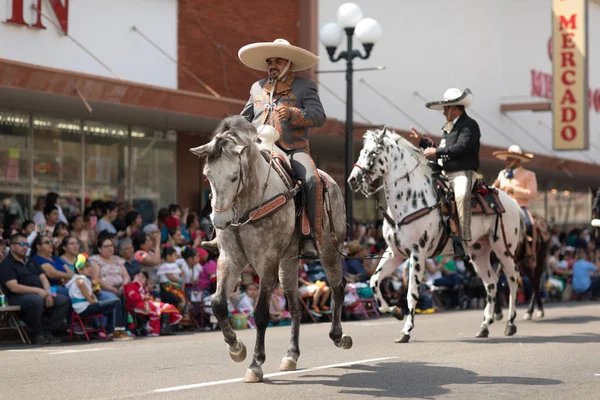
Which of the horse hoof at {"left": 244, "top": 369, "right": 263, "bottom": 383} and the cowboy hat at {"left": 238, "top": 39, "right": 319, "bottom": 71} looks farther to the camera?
the cowboy hat at {"left": 238, "top": 39, "right": 319, "bottom": 71}

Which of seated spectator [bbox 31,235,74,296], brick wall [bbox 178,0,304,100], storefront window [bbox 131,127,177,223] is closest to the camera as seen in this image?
seated spectator [bbox 31,235,74,296]

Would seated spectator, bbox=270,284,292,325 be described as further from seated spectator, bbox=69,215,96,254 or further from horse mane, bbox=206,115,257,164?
horse mane, bbox=206,115,257,164

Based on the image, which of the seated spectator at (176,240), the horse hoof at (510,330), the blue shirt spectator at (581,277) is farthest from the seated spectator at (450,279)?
the horse hoof at (510,330)

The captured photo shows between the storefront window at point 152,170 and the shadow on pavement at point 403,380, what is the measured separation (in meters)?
13.5

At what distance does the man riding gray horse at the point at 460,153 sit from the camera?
14.2 m

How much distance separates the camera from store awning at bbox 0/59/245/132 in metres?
17.1

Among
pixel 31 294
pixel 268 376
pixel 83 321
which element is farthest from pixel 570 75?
pixel 268 376

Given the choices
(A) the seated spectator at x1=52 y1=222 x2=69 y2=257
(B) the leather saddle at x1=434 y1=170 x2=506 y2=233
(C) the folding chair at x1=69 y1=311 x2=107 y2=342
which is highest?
(B) the leather saddle at x1=434 y1=170 x2=506 y2=233

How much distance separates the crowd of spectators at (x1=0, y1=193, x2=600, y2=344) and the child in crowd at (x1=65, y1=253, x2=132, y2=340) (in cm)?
1

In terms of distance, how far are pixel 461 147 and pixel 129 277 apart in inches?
238

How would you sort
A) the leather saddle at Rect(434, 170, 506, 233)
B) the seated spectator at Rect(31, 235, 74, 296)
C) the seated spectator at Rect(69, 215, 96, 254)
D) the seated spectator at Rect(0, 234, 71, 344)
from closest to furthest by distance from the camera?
the leather saddle at Rect(434, 170, 506, 233) → the seated spectator at Rect(0, 234, 71, 344) → the seated spectator at Rect(31, 235, 74, 296) → the seated spectator at Rect(69, 215, 96, 254)

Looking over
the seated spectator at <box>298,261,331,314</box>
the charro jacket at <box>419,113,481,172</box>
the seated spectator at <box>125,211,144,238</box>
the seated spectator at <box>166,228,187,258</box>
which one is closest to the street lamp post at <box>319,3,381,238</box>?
the seated spectator at <box>298,261,331,314</box>

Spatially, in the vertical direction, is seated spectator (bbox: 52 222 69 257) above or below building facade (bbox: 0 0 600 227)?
below

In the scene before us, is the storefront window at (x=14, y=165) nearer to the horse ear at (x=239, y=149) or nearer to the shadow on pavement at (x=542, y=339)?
the shadow on pavement at (x=542, y=339)
